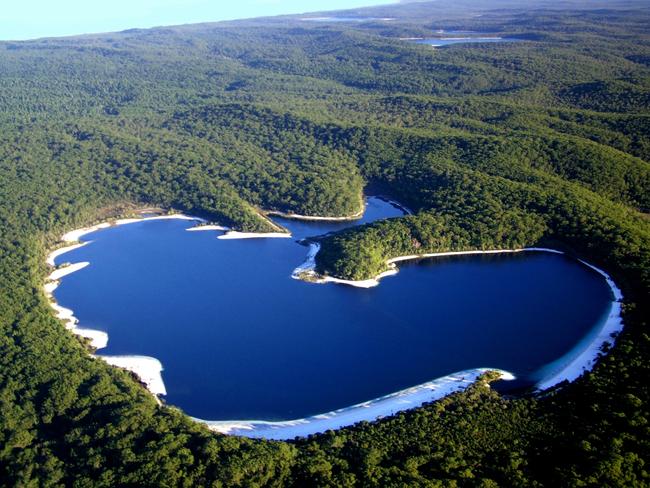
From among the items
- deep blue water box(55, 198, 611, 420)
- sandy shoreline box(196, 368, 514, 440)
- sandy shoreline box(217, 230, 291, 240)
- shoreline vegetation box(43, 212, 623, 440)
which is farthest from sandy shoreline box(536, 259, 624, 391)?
sandy shoreline box(217, 230, 291, 240)

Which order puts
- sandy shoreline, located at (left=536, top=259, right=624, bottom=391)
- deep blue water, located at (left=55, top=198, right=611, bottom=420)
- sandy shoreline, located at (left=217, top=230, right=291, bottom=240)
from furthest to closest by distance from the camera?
sandy shoreline, located at (left=217, top=230, right=291, bottom=240)
deep blue water, located at (left=55, top=198, right=611, bottom=420)
sandy shoreline, located at (left=536, top=259, right=624, bottom=391)

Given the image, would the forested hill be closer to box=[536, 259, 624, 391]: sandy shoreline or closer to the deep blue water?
box=[536, 259, 624, 391]: sandy shoreline

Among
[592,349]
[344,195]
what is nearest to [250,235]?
[344,195]

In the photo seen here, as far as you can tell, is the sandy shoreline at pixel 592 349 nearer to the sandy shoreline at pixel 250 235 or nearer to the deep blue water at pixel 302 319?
the deep blue water at pixel 302 319

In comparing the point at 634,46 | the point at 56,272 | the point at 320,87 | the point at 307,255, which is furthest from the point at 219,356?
the point at 634,46

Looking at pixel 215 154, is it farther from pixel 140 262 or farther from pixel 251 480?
pixel 251 480

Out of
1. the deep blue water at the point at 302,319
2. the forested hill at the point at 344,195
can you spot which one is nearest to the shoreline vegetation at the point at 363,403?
the deep blue water at the point at 302,319

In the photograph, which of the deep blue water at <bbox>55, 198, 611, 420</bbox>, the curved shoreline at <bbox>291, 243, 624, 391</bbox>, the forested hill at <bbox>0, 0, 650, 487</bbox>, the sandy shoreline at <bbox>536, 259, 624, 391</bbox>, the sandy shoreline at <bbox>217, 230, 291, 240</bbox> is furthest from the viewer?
the sandy shoreline at <bbox>217, 230, 291, 240</bbox>
